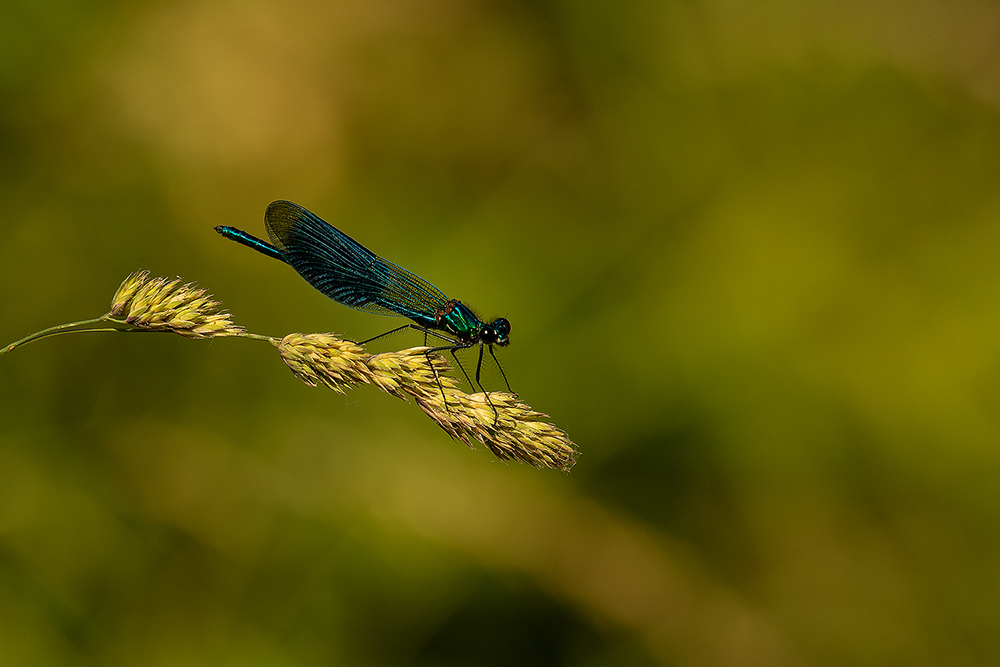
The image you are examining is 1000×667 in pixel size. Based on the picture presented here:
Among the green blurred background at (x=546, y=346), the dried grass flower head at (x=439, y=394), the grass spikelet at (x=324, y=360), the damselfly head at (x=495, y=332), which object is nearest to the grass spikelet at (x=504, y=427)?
the dried grass flower head at (x=439, y=394)

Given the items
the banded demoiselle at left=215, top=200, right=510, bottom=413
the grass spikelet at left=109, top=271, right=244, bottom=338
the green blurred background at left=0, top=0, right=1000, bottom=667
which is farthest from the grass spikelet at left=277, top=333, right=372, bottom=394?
the green blurred background at left=0, top=0, right=1000, bottom=667

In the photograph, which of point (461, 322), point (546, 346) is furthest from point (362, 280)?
point (546, 346)

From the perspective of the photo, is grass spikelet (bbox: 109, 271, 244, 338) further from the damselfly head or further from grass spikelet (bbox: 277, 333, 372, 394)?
the damselfly head

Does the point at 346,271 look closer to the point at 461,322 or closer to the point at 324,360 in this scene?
the point at 461,322

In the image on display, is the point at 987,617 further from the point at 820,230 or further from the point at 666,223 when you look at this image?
the point at 666,223

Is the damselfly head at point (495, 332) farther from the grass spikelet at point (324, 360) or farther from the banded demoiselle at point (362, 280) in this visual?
the grass spikelet at point (324, 360)

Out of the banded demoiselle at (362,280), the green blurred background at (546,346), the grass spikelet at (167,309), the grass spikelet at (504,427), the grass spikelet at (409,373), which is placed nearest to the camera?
the grass spikelet at (167,309)
